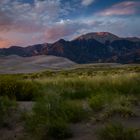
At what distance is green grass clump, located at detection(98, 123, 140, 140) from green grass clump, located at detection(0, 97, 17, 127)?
3001 mm

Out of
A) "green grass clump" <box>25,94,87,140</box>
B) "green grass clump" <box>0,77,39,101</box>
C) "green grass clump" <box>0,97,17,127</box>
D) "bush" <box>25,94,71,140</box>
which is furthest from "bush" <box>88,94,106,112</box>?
"green grass clump" <box>0,77,39,101</box>

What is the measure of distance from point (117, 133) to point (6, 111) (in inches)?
162

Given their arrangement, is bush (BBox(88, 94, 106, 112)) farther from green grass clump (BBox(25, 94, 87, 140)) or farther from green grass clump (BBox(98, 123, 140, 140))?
green grass clump (BBox(98, 123, 140, 140))

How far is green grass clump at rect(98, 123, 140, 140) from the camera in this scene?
24.0 feet

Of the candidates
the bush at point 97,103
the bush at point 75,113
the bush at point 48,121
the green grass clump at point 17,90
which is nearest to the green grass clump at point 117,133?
the bush at point 48,121

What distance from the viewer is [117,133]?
24.2 feet

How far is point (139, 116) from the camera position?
971cm

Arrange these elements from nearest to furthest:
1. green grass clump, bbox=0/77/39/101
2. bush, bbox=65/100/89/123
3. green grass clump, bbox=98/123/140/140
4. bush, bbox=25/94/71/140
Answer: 1. green grass clump, bbox=98/123/140/140
2. bush, bbox=25/94/71/140
3. bush, bbox=65/100/89/123
4. green grass clump, bbox=0/77/39/101

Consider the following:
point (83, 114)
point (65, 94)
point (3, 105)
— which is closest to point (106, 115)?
point (83, 114)

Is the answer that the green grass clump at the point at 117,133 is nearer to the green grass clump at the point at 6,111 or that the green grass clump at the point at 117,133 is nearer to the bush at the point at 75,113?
the bush at the point at 75,113

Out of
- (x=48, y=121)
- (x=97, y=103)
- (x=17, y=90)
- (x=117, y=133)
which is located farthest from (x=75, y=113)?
(x=17, y=90)

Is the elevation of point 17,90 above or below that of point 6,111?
above

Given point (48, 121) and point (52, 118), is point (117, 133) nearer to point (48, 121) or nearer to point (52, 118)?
point (48, 121)

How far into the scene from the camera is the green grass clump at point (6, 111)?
9.70 meters
